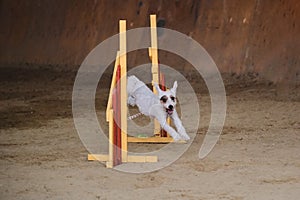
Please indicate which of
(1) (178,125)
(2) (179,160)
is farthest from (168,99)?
(2) (179,160)

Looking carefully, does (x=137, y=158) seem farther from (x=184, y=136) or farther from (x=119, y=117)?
(x=184, y=136)

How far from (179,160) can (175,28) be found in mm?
4974

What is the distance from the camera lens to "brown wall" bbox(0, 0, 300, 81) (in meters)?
9.31

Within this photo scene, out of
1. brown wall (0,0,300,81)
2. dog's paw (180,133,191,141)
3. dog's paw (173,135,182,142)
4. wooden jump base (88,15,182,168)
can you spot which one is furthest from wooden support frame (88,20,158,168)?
brown wall (0,0,300,81)

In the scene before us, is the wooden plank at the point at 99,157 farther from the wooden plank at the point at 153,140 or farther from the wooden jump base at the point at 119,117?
the wooden plank at the point at 153,140

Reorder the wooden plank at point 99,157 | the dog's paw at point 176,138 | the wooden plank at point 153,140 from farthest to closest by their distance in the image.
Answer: the wooden plank at point 153,140
the dog's paw at point 176,138
the wooden plank at point 99,157

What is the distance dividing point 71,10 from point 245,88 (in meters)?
3.41

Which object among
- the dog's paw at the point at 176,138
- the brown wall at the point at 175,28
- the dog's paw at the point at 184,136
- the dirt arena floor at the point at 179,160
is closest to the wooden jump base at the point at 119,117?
the dirt arena floor at the point at 179,160

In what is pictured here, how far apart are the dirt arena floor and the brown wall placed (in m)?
0.69

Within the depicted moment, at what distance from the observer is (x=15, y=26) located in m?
11.8

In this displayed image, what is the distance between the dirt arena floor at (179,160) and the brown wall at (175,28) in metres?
0.69

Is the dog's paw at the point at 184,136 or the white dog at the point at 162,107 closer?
the white dog at the point at 162,107

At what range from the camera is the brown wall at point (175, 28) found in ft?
30.6

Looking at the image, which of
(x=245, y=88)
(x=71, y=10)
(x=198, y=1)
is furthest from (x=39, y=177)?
(x=71, y=10)
